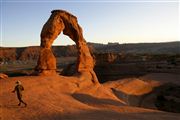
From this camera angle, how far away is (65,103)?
1741 cm

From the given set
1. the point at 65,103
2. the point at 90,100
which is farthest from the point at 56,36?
the point at 65,103

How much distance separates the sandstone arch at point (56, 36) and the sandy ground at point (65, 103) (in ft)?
6.43

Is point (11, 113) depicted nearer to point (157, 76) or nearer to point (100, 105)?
point (100, 105)

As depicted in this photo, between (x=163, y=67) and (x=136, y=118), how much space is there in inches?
1259

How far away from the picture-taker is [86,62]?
29203 mm

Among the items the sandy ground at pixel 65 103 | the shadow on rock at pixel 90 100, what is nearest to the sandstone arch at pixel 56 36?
the sandy ground at pixel 65 103

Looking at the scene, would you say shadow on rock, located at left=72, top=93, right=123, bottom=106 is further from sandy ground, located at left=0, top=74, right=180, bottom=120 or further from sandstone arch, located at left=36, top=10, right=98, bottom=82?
sandstone arch, located at left=36, top=10, right=98, bottom=82

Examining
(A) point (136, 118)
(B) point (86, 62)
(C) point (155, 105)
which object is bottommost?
(C) point (155, 105)

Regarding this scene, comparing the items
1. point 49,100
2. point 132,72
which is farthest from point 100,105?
point 132,72

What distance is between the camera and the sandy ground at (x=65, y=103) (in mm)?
14181

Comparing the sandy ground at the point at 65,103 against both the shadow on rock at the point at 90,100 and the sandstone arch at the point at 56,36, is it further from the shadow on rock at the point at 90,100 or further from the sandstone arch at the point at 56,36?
the sandstone arch at the point at 56,36

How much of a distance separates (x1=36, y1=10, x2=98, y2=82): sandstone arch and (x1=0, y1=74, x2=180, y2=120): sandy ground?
77.2 inches

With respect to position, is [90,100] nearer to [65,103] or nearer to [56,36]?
[65,103]

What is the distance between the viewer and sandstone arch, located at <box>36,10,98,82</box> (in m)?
25.5
